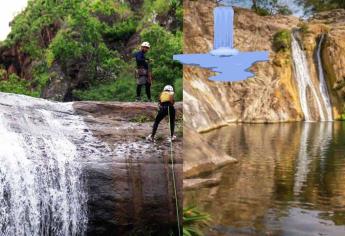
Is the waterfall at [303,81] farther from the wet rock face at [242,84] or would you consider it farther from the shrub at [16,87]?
the shrub at [16,87]

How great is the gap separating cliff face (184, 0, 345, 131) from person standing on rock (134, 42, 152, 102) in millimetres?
218

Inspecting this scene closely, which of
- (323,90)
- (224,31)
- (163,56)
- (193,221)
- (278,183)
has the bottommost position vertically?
(193,221)

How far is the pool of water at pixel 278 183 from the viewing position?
256 cm

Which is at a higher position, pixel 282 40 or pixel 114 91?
pixel 282 40

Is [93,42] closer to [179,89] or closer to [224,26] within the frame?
[179,89]

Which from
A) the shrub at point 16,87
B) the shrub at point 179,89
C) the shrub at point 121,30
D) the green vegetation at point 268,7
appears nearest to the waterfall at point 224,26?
the green vegetation at point 268,7

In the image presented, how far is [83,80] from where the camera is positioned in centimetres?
282

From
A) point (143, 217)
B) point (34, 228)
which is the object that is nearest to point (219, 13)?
point (143, 217)

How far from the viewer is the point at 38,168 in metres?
2.77

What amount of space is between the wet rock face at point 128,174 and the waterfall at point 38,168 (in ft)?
0.31

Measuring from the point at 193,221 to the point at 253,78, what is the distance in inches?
31.6

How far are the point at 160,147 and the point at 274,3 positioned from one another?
3.15 ft

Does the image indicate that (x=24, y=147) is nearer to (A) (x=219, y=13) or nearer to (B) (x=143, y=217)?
(B) (x=143, y=217)

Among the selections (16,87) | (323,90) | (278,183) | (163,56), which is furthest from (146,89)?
(323,90)
